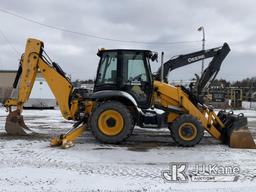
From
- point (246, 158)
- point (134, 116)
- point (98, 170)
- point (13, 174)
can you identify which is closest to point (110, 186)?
point (98, 170)

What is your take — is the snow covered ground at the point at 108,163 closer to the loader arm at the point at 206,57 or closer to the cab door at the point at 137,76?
the cab door at the point at 137,76

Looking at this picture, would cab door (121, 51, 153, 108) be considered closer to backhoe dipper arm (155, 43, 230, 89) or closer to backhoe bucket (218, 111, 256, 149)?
backhoe dipper arm (155, 43, 230, 89)

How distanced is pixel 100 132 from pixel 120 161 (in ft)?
7.36

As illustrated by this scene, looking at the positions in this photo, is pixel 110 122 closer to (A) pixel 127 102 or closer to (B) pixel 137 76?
(A) pixel 127 102

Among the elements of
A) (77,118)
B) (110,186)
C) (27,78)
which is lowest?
(110,186)

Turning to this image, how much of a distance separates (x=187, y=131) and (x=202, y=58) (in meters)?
2.74

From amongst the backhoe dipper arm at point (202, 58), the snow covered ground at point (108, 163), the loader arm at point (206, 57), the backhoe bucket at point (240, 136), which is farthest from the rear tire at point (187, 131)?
the backhoe dipper arm at point (202, 58)

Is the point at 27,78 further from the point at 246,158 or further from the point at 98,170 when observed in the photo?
the point at 246,158

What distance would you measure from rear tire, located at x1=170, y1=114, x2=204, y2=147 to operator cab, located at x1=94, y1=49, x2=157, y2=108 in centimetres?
108

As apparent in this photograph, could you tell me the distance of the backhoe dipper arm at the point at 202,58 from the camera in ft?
41.0

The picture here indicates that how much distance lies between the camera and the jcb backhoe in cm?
1106

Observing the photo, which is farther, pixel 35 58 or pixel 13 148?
pixel 35 58

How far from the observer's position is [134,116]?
11.5 metres

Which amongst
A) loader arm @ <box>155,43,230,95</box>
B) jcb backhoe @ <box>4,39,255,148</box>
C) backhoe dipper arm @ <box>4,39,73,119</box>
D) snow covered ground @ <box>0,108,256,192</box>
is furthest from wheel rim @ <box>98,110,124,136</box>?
loader arm @ <box>155,43,230,95</box>
